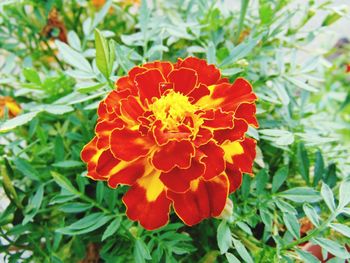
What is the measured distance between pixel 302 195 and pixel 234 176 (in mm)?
111

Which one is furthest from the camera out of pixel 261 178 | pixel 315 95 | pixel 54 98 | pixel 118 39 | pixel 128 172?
pixel 315 95

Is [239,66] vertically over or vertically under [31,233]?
over

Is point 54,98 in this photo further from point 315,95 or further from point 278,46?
point 315,95

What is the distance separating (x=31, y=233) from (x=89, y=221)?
104mm

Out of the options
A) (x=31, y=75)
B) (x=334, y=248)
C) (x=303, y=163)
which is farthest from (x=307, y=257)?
(x=31, y=75)

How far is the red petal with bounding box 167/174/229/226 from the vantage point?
1.40ft

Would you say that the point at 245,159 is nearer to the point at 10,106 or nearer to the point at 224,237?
the point at 224,237

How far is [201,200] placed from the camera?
434 millimetres

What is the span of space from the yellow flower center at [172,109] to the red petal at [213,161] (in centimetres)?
4

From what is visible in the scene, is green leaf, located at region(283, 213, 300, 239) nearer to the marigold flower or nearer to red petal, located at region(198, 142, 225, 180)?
red petal, located at region(198, 142, 225, 180)

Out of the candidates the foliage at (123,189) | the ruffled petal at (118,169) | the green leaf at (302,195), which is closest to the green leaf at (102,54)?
the foliage at (123,189)

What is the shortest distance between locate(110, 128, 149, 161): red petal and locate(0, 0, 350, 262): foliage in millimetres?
93

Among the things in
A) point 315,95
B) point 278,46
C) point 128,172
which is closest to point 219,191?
point 128,172

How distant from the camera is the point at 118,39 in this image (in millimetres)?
796
